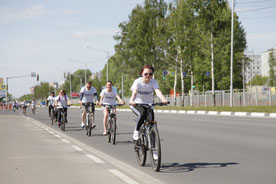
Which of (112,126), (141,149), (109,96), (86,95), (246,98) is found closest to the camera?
(141,149)

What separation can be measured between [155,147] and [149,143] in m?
0.30

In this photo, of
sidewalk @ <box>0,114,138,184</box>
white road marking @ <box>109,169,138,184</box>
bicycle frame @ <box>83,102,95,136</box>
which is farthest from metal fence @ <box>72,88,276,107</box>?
white road marking @ <box>109,169,138,184</box>

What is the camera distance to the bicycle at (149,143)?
7280mm

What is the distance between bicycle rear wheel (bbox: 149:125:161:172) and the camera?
7.23 meters

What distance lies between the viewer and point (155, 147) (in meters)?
7.39

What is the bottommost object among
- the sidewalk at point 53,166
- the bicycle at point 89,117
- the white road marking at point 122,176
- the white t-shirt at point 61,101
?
the white road marking at point 122,176

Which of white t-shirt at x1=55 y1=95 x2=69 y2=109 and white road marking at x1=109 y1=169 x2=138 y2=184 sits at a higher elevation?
white t-shirt at x1=55 y1=95 x2=69 y2=109

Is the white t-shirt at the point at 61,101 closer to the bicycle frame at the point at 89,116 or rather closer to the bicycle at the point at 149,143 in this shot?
the bicycle frame at the point at 89,116

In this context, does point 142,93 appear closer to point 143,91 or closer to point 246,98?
point 143,91

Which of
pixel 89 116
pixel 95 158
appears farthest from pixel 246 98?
pixel 95 158

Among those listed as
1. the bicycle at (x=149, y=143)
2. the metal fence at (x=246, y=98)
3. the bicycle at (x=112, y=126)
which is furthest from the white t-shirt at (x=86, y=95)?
the metal fence at (x=246, y=98)

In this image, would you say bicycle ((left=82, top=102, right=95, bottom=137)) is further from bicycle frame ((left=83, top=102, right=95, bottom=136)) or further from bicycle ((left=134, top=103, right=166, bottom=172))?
bicycle ((left=134, top=103, right=166, bottom=172))

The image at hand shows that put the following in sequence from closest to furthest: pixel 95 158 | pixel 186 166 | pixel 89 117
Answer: pixel 186 166 < pixel 95 158 < pixel 89 117

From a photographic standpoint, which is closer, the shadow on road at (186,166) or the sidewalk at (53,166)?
the sidewalk at (53,166)
